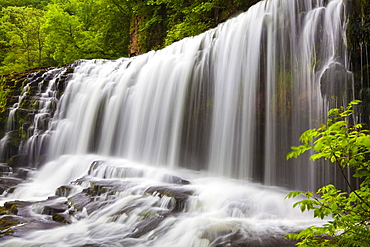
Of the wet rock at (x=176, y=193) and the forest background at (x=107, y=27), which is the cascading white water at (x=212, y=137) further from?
the forest background at (x=107, y=27)

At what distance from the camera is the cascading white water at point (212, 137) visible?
4.96 meters

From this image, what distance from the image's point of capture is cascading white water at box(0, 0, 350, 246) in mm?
4957

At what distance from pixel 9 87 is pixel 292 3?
12.9 m

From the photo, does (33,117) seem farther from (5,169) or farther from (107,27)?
(107,27)

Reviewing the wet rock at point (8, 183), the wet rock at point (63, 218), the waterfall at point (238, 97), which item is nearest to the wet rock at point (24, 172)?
the wet rock at point (8, 183)

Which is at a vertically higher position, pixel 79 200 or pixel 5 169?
pixel 5 169

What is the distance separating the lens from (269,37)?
6934 mm

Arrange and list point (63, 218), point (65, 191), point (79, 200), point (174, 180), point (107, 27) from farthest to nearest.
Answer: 1. point (107, 27)
2. point (65, 191)
3. point (174, 180)
4. point (79, 200)
5. point (63, 218)

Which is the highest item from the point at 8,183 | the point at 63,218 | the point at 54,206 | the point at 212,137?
the point at 212,137

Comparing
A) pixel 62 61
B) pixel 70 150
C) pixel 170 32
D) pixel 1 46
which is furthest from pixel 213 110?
pixel 1 46

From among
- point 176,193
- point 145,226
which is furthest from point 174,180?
point 145,226

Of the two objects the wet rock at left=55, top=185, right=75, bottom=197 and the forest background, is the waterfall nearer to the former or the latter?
the wet rock at left=55, top=185, right=75, bottom=197

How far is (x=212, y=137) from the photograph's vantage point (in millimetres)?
7750

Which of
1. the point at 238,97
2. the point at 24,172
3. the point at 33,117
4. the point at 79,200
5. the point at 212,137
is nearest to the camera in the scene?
the point at 79,200
